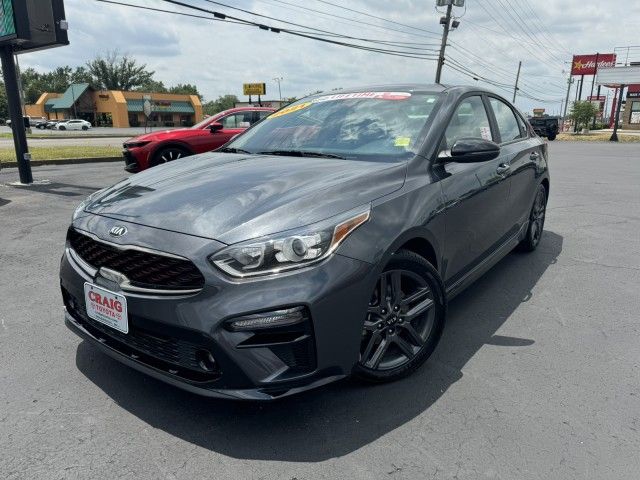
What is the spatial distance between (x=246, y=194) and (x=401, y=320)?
104 cm

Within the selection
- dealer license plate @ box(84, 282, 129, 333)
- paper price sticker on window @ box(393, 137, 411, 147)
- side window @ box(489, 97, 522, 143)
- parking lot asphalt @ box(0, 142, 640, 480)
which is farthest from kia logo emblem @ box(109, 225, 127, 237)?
side window @ box(489, 97, 522, 143)

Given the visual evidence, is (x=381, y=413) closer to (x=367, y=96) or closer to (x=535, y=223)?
(x=367, y=96)

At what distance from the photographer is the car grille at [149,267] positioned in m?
2.11

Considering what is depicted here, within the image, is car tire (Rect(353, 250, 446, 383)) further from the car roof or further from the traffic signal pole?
the traffic signal pole

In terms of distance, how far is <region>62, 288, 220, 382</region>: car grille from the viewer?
2117mm

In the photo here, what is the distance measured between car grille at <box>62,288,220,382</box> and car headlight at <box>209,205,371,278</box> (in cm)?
35

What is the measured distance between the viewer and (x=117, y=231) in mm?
2357

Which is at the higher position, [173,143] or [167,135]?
[167,135]

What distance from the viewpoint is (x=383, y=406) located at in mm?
2498

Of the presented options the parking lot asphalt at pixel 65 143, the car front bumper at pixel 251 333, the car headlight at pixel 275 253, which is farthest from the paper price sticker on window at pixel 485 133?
the parking lot asphalt at pixel 65 143

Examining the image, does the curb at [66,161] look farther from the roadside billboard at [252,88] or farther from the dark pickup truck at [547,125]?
the roadside billboard at [252,88]

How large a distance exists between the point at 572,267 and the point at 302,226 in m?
3.63

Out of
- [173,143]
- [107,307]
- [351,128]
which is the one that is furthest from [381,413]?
[173,143]

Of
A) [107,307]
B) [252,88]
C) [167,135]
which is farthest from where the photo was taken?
[252,88]
